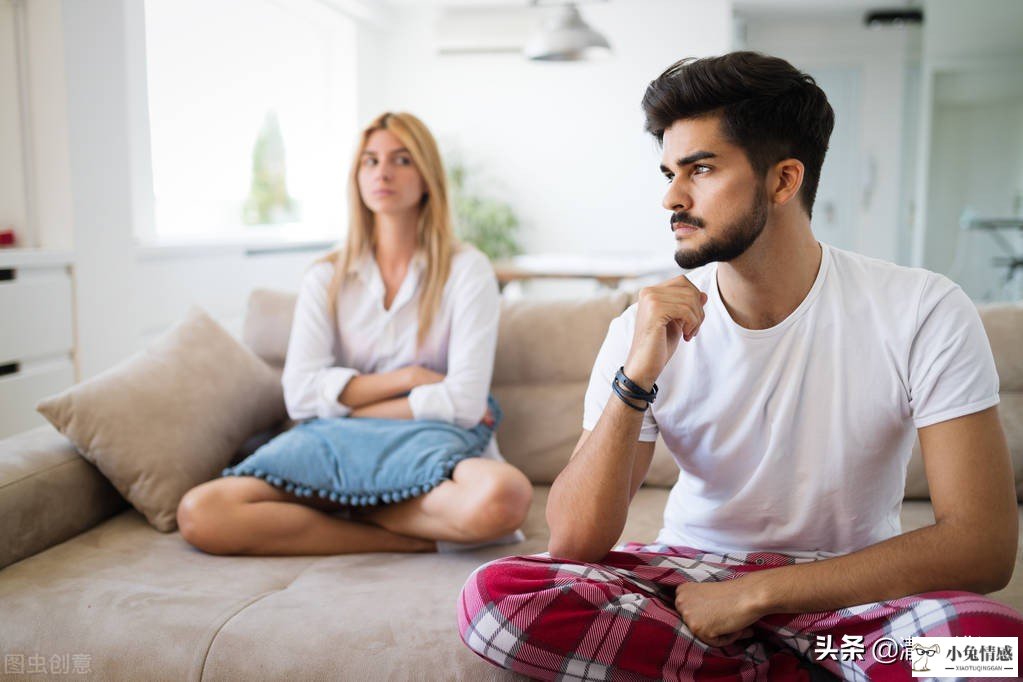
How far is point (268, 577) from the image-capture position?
1.73 meters

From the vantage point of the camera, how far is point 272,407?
2.29 meters

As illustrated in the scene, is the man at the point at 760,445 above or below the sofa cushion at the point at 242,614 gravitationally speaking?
above

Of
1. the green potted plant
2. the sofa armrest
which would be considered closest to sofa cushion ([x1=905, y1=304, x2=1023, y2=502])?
the sofa armrest

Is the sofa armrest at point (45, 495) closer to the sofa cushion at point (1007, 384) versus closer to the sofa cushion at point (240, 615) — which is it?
the sofa cushion at point (240, 615)

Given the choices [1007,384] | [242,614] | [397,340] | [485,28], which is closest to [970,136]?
[485,28]

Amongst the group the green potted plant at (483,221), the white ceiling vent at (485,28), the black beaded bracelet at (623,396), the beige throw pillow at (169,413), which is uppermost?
the white ceiling vent at (485,28)

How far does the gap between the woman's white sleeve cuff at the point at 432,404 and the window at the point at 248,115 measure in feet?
6.83

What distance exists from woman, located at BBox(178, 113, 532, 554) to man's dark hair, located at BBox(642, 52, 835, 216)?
0.79 m

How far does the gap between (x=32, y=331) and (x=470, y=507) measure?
166 cm

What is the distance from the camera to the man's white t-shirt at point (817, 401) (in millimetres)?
1297

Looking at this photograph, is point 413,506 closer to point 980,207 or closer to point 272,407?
point 272,407

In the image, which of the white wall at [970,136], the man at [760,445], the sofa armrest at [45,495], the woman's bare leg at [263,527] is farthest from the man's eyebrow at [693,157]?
the white wall at [970,136]

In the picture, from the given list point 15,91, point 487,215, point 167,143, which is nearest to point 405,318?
point 15,91

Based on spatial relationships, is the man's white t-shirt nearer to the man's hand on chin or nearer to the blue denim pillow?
the man's hand on chin
